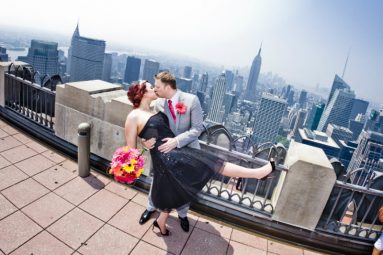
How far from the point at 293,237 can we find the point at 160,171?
8.25 ft

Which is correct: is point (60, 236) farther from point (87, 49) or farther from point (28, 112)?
point (87, 49)

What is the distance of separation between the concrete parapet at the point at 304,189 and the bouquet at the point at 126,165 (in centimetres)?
227

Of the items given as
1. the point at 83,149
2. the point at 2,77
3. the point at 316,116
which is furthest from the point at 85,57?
the point at 316,116

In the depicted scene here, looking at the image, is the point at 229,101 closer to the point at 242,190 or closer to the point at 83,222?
the point at 242,190

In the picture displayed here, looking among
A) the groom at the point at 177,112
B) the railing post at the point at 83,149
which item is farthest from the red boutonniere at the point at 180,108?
the railing post at the point at 83,149

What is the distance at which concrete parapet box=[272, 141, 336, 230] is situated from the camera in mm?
3604

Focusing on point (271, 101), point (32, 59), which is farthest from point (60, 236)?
point (271, 101)

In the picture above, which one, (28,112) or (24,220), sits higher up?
(28,112)

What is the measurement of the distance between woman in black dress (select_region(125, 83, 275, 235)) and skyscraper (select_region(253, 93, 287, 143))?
147 metres

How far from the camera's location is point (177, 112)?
10.6ft

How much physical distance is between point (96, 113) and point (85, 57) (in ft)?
576

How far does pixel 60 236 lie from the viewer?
326 centimetres

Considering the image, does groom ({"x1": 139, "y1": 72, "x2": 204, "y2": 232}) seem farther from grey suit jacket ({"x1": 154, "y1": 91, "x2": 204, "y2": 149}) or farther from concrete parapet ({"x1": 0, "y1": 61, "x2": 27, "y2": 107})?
concrete parapet ({"x1": 0, "y1": 61, "x2": 27, "y2": 107})

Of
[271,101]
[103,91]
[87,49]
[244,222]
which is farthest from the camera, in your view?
[87,49]
